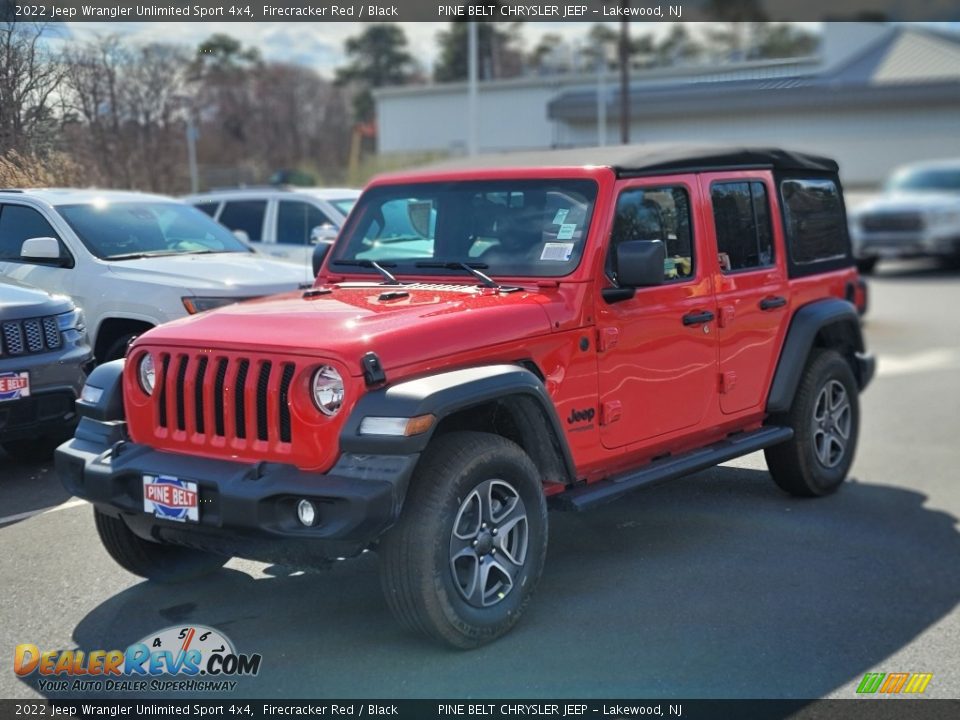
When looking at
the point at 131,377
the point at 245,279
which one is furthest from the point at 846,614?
the point at 245,279

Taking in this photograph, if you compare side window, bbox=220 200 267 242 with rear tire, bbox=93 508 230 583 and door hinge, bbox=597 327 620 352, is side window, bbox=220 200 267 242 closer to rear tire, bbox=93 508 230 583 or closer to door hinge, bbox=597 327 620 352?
rear tire, bbox=93 508 230 583

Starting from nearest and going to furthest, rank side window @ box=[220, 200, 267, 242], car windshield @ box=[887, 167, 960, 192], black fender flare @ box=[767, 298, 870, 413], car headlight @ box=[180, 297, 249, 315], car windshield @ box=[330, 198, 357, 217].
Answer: black fender flare @ box=[767, 298, 870, 413]
car headlight @ box=[180, 297, 249, 315]
car windshield @ box=[330, 198, 357, 217]
side window @ box=[220, 200, 267, 242]
car windshield @ box=[887, 167, 960, 192]

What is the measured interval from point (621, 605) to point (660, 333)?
1.35 m

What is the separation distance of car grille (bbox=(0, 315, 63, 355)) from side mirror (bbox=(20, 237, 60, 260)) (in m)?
0.33

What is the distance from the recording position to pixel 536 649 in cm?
434

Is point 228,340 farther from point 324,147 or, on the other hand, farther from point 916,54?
point 916,54

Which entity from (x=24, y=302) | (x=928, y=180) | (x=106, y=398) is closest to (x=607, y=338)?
(x=106, y=398)

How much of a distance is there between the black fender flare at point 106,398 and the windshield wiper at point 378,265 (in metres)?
1.36

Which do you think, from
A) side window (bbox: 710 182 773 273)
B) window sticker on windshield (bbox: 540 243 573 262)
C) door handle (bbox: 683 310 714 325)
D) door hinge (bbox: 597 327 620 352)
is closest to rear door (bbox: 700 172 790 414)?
side window (bbox: 710 182 773 273)

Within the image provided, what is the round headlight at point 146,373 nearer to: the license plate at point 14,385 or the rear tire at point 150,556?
the rear tire at point 150,556

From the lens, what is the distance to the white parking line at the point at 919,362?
11844 mm

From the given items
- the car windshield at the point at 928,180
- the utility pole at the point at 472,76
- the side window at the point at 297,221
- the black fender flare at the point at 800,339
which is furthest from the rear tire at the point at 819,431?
the car windshield at the point at 928,180

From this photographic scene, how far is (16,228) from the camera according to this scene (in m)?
5.54

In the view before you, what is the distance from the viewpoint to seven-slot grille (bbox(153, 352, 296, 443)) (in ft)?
13.4
